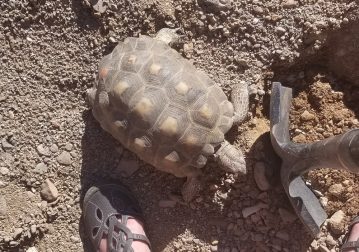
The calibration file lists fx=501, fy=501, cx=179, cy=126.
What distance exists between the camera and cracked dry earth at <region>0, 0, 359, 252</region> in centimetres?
267

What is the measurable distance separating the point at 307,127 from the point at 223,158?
1.65 ft

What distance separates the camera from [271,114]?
8.30 ft

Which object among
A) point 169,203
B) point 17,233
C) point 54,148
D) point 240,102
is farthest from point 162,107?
point 17,233

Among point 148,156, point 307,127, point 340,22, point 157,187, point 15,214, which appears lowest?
point 15,214

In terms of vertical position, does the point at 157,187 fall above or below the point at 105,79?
below

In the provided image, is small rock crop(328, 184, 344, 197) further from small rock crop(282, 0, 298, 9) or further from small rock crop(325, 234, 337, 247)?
small rock crop(282, 0, 298, 9)

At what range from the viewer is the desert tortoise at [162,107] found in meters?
2.40

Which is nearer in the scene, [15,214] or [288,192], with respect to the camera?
[288,192]

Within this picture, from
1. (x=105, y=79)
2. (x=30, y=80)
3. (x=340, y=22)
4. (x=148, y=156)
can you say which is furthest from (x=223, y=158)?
(x=30, y=80)

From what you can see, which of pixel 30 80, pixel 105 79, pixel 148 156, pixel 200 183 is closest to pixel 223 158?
pixel 200 183

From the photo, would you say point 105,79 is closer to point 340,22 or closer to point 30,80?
point 30,80

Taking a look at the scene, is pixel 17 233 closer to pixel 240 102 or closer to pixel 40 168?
pixel 40 168

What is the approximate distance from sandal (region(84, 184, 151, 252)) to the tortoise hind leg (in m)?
0.73

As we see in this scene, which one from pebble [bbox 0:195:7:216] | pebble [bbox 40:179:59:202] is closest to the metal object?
pebble [bbox 40:179:59:202]
